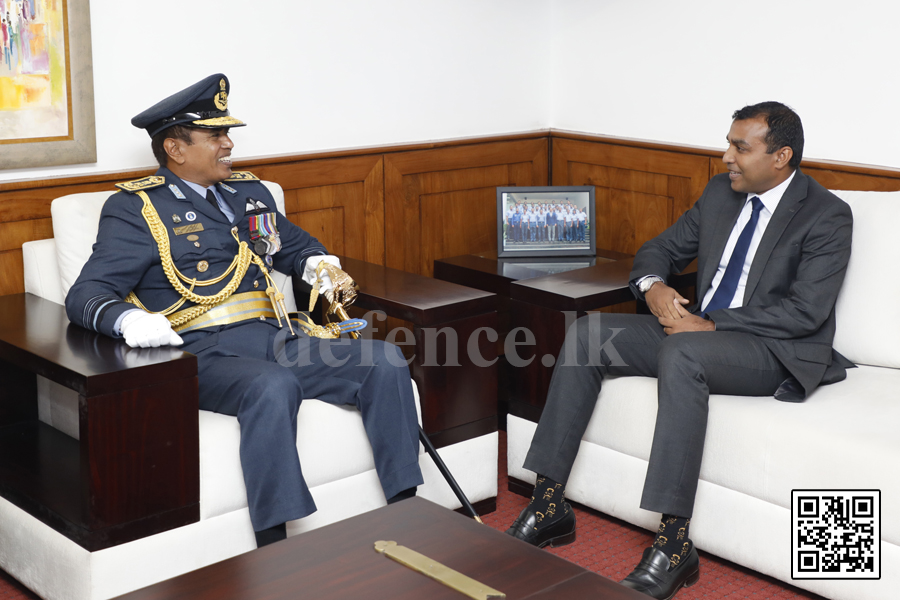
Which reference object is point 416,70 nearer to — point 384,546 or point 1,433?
point 1,433

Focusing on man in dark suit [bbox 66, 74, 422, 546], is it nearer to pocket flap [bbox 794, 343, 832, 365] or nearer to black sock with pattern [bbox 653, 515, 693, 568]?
black sock with pattern [bbox 653, 515, 693, 568]

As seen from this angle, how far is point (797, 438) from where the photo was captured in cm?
225

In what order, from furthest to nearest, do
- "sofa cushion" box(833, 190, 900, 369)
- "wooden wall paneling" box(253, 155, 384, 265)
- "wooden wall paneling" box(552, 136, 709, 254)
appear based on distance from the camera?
"wooden wall paneling" box(552, 136, 709, 254), "wooden wall paneling" box(253, 155, 384, 265), "sofa cushion" box(833, 190, 900, 369)

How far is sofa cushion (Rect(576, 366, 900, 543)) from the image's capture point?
214cm

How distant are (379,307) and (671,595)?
41.6 inches

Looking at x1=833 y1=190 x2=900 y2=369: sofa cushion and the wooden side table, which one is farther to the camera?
the wooden side table

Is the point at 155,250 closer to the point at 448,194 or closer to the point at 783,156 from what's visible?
the point at 448,194

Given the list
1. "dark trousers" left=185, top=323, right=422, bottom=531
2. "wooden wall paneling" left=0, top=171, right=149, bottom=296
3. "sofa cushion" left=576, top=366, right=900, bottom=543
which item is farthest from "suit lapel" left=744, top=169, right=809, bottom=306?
"wooden wall paneling" left=0, top=171, right=149, bottom=296

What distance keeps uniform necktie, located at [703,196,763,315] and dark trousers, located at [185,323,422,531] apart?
915 millimetres

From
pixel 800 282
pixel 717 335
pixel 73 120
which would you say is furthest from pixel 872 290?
pixel 73 120

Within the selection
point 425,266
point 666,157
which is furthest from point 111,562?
point 666,157

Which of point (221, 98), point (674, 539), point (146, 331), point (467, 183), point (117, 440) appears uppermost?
point (221, 98)

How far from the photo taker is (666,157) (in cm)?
361

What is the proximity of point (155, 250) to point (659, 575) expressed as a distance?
58.4 inches
